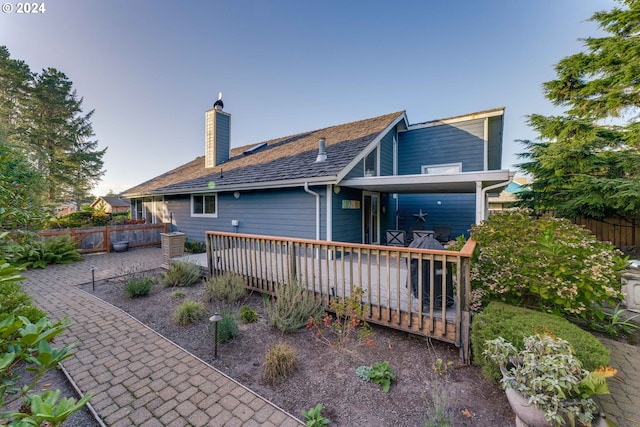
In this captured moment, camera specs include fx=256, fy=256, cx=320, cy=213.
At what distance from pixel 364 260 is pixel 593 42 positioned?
1043 cm

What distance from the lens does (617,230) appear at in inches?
325

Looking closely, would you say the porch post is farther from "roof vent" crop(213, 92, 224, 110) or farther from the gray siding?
"roof vent" crop(213, 92, 224, 110)

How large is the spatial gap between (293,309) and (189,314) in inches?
64.4

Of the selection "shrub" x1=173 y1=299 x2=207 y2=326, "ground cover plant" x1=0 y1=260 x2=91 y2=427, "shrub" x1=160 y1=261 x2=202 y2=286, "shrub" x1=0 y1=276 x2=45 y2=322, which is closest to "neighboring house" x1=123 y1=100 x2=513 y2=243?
"shrub" x1=160 y1=261 x2=202 y2=286

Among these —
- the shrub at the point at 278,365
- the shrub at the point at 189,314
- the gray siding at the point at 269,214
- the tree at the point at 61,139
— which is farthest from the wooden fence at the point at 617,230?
the tree at the point at 61,139

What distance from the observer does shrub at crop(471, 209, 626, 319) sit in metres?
2.93

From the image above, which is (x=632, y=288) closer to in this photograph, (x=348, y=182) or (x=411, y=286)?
(x=411, y=286)

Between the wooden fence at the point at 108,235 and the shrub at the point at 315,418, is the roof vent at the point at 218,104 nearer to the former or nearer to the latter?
the wooden fence at the point at 108,235

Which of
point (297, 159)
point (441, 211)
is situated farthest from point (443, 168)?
point (297, 159)

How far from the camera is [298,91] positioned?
11070 mm

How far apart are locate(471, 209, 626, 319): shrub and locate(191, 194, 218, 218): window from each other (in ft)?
29.8

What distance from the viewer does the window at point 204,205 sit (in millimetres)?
10102

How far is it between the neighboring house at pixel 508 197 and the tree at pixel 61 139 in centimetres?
2775

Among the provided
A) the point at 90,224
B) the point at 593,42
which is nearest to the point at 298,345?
the point at 593,42
